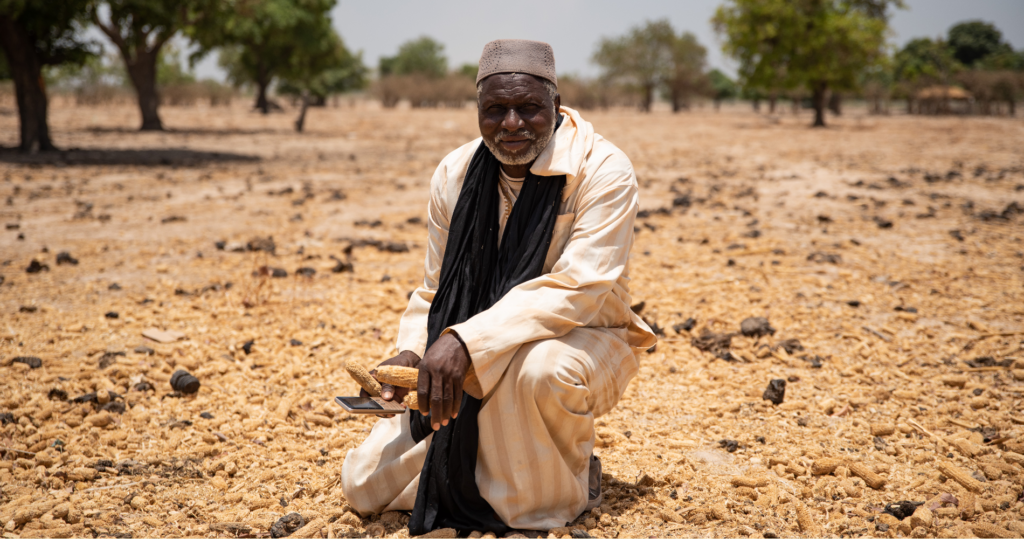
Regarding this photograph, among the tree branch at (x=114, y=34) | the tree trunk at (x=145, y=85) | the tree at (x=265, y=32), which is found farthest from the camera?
the tree trunk at (x=145, y=85)

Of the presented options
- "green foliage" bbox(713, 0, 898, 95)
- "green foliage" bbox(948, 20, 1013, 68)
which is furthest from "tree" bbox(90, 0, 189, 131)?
"green foliage" bbox(948, 20, 1013, 68)

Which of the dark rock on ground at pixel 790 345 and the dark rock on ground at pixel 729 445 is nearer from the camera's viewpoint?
the dark rock on ground at pixel 729 445

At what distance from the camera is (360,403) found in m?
2.22

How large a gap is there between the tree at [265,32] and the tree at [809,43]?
1774cm

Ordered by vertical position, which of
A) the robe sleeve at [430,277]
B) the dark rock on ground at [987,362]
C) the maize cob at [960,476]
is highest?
the robe sleeve at [430,277]

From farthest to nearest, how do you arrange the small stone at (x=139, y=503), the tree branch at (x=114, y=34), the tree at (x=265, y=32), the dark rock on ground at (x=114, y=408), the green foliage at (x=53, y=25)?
1. the tree at (x=265, y=32)
2. the tree branch at (x=114, y=34)
3. the green foliage at (x=53, y=25)
4. the dark rock on ground at (x=114, y=408)
5. the small stone at (x=139, y=503)

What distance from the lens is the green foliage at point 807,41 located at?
24812 mm

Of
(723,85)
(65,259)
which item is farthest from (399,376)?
(723,85)

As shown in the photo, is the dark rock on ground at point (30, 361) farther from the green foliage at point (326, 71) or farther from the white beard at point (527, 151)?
the green foliage at point (326, 71)

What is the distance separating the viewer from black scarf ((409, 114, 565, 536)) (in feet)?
7.76

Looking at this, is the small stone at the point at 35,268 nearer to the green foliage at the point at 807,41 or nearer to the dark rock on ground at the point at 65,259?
the dark rock on ground at the point at 65,259

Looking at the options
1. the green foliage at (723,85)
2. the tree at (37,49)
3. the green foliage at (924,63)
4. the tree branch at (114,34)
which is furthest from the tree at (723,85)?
the tree at (37,49)

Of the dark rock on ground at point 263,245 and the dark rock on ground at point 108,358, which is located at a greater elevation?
the dark rock on ground at point 263,245

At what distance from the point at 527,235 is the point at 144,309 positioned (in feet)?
11.9
